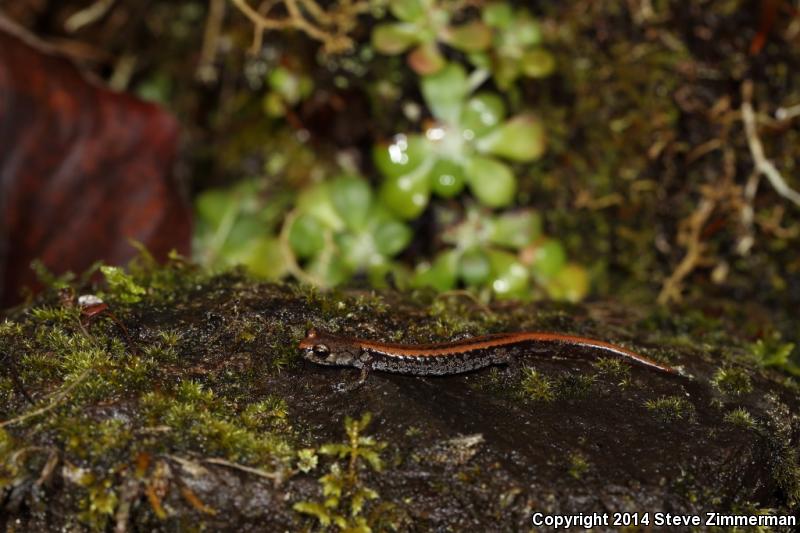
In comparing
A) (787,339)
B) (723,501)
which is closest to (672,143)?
(787,339)

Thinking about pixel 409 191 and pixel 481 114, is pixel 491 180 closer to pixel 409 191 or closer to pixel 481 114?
pixel 481 114

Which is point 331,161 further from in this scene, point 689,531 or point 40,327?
point 689,531

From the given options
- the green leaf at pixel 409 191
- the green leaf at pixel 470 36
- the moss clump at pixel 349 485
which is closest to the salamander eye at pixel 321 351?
the moss clump at pixel 349 485

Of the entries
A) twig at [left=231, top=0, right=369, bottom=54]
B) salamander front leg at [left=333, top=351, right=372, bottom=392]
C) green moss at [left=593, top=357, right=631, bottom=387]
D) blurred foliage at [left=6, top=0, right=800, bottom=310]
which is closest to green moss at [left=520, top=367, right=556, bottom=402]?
green moss at [left=593, top=357, right=631, bottom=387]

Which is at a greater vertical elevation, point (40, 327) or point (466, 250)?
point (466, 250)

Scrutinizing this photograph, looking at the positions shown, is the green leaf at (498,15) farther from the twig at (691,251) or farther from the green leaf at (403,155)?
the twig at (691,251)
